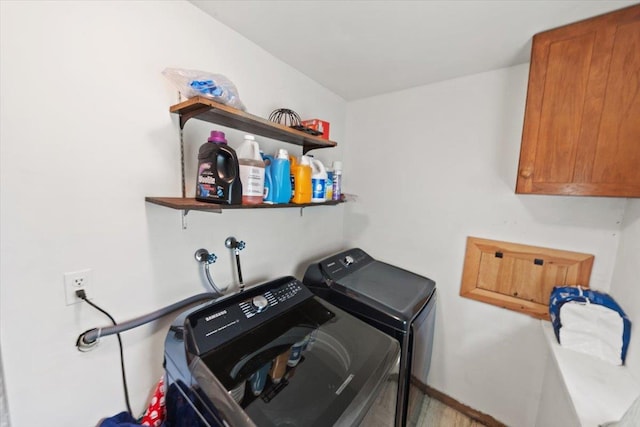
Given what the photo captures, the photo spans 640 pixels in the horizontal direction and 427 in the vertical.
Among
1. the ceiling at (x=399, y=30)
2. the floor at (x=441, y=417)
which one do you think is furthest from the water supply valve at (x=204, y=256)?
the floor at (x=441, y=417)

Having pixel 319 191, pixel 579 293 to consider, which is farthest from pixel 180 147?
pixel 579 293

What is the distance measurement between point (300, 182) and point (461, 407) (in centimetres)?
205

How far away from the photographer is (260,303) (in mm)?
1079

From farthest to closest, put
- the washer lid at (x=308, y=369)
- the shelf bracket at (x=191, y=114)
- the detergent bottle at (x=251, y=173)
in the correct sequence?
the detergent bottle at (x=251, y=173) → the shelf bracket at (x=191, y=114) → the washer lid at (x=308, y=369)

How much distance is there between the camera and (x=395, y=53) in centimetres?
142

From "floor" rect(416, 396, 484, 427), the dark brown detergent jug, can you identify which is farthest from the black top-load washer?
the dark brown detergent jug

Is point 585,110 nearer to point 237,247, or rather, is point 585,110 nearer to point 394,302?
point 394,302

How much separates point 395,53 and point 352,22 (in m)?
0.37

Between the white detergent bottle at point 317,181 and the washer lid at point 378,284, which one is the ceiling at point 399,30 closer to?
the white detergent bottle at point 317,181

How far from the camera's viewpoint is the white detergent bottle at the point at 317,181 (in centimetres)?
142

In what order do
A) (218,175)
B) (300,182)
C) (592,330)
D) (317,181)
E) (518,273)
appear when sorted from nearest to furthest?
(218,175)
(592,330)
(300,182)
(317,181)
(518,273)

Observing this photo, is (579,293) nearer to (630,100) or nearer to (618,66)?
(630,100)

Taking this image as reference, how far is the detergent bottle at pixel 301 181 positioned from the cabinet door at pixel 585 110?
1123mm

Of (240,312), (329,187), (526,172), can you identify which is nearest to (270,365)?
(240,312)
